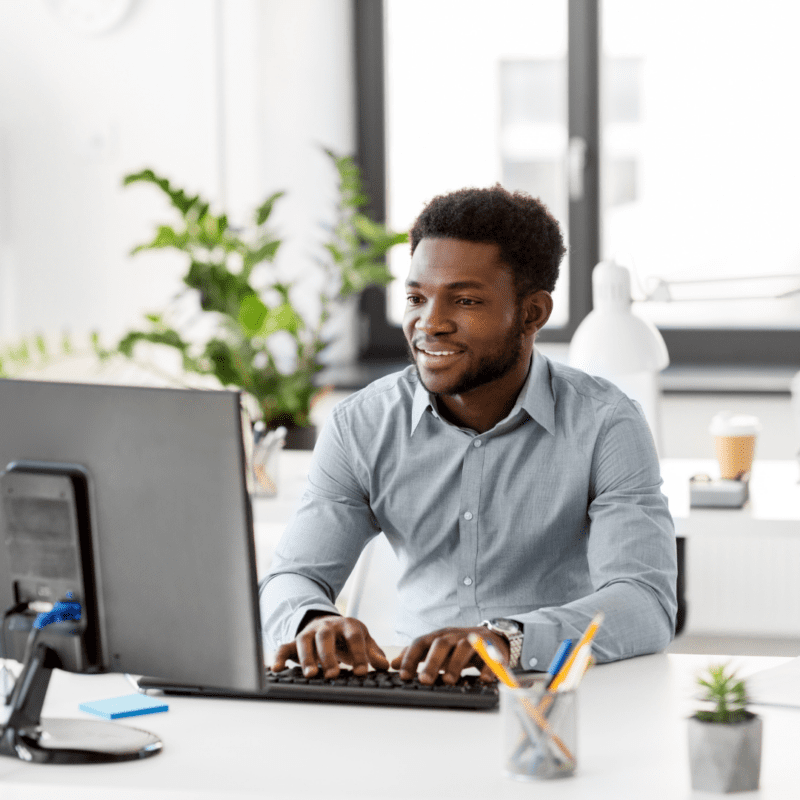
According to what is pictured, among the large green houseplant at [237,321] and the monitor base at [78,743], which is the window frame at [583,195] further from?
the monitor base at [78,743]

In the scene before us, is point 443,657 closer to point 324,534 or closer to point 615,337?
point 324,534

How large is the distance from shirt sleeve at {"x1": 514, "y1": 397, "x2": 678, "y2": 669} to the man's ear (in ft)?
0.54

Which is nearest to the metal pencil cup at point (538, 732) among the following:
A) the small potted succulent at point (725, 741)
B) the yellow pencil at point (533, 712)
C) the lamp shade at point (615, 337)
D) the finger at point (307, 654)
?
the yellow pencil at point (533, 712)

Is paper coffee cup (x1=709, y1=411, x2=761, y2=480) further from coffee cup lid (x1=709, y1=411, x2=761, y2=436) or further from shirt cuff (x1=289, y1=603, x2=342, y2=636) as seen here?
shirt cuff (x1=289, y1=603, x2=342, y2=636)

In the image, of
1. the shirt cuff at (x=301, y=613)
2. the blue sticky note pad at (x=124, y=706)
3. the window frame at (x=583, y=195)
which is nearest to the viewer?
the blue sticky note pad at (x=124, y=706)

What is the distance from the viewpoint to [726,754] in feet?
3.43

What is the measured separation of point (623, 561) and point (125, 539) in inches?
26.9

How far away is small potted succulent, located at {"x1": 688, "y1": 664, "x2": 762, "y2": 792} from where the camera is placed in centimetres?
105

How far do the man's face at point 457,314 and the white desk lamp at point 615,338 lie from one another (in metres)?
0.87

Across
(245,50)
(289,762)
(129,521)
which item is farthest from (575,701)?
(245,50)

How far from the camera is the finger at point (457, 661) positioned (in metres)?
1.33

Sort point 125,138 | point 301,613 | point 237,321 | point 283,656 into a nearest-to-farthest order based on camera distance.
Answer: point 283,656 < point 301,613 < point 237,321 < point 125,138

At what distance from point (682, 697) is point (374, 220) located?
115 inches

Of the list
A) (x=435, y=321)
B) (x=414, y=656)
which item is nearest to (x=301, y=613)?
(x=414, y=656)
